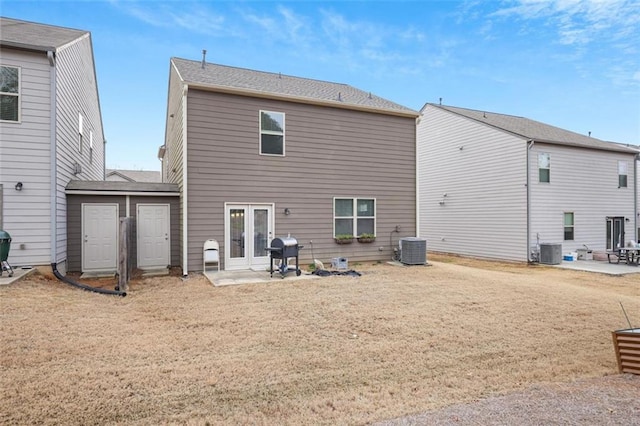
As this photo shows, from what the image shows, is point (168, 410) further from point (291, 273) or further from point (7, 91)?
point (7, 91)

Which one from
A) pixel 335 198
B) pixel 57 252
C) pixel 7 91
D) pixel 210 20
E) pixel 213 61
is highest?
pixel 210 20

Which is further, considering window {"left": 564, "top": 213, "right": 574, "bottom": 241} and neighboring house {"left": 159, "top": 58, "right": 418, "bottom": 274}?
window {"left": 564, "top": 213, "right": 574, "bottom": 241}

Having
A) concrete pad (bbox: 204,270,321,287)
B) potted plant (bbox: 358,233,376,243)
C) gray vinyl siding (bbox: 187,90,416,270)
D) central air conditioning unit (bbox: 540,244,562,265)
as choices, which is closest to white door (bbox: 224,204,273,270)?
gray vinyl siding (bbox: 187,90,416,270)

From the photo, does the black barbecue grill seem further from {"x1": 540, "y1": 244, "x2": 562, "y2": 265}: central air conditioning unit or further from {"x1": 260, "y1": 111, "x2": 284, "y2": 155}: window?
{"x1": 540, "y1": 244, "x2": 562, "y2": 265}: central air conditioning unit

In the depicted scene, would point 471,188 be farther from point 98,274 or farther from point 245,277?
point 98,274

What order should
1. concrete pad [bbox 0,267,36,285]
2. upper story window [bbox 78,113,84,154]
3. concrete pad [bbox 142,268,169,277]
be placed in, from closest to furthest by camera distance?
concrete pad [bbox 0,267,36,285], concrete pad [bbox 142,268,169,277], upper story window [bbox 78,113,84,154]

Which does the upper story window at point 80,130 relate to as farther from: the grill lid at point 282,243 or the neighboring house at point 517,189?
the neighboring house at point 517,189

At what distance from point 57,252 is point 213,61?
26.4 ft

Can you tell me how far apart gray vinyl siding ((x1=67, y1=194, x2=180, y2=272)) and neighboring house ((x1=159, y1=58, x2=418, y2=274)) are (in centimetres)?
91

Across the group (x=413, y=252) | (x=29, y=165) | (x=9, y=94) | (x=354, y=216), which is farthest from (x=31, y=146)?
(x=413, y=252)

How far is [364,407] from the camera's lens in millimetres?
2846

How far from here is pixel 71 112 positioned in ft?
31.3

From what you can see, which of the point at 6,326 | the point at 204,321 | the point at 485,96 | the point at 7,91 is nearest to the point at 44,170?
the point at 7,91

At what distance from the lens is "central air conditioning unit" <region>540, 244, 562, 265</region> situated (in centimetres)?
1269
